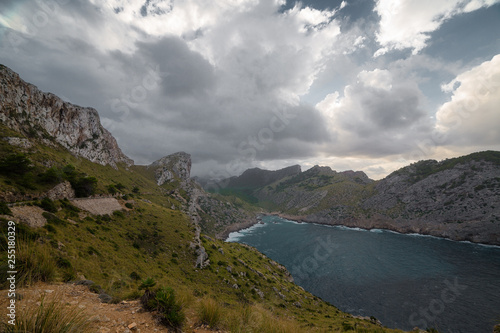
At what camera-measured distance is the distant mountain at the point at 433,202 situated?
9919cm

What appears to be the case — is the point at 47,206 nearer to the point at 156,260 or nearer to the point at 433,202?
the point at 156,260

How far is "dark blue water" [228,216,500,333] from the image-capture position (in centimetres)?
4209

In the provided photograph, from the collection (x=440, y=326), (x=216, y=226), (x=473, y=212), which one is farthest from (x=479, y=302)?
(x=216, y=226)

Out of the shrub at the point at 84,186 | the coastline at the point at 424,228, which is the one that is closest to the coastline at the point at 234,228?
the coastline at the point at 424,228

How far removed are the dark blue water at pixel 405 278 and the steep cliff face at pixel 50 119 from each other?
10057 cm

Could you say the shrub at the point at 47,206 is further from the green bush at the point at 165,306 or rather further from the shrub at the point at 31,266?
the green bush at the point at 165,306

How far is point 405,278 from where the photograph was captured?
60094 millimetres

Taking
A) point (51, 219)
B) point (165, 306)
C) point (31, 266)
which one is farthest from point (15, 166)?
point (165, 306)

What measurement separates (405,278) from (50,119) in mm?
141354

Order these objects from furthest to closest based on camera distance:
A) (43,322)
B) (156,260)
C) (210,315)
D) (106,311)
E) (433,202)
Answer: (433,202) → (156,260) → (210,315) → (106,311) → (43,322)

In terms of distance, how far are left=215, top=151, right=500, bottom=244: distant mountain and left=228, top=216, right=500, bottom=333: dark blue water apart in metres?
12.3

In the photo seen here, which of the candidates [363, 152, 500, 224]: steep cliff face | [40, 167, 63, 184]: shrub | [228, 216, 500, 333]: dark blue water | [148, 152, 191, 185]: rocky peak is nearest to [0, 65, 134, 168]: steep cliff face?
[40, 167, 63, 184]: shrub

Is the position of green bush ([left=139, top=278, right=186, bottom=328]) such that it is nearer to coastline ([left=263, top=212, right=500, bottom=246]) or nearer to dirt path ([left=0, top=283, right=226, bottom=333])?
dirt path ([left=0, top=283, right=226, bottom=333])

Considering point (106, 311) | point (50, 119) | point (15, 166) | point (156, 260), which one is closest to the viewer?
point (106, 311)
